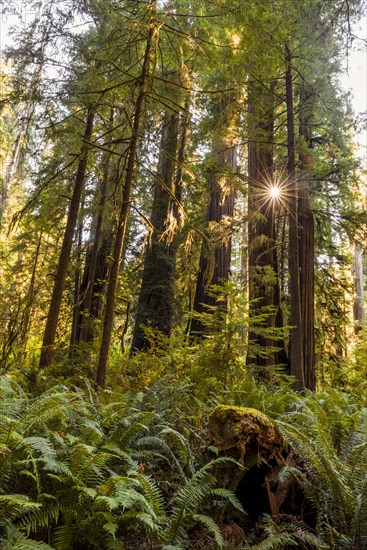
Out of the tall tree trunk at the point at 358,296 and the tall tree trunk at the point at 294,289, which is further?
the tall tree trunk at the point at 358,296

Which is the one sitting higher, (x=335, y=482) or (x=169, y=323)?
(x=169, y=323)

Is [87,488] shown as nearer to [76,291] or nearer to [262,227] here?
[262,227]

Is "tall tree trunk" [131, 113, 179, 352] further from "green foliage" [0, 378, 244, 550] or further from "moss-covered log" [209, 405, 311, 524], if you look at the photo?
"moss-covered log" [209, 405, 311, 524]

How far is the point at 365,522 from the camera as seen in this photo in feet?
8.84

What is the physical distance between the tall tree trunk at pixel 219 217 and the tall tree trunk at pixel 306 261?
5.26 ft

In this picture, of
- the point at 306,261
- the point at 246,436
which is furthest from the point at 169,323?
the point at 246,436

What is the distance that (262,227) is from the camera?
976 centimetres

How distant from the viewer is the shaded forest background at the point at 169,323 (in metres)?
2.65

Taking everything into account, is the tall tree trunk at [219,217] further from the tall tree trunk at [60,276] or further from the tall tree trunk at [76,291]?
the tall tree trunk at [76,291]

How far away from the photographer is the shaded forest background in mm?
2652

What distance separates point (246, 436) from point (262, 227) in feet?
23.4

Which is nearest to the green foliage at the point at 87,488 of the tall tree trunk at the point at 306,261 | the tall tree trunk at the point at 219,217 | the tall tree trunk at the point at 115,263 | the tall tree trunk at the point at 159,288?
the tall tree trunk at the point at 115,263

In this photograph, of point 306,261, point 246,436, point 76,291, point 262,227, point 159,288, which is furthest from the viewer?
point 76,291

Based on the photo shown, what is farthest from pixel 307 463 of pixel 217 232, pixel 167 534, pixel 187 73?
pixel 217 232
